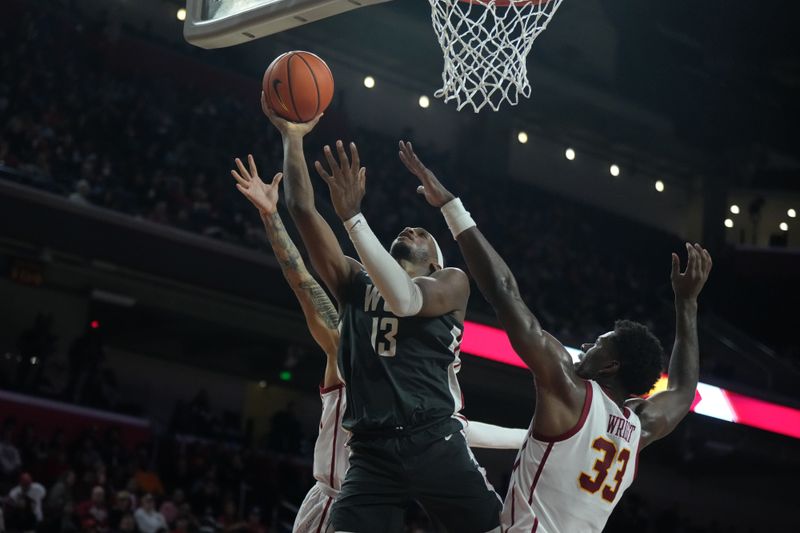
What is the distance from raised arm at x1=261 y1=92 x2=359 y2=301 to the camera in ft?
13.7

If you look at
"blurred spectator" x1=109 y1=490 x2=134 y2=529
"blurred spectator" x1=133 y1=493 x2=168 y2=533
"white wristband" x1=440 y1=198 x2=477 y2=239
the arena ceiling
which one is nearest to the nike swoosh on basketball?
"white wristband" x1=440 y1=198 x2=477 y2=239

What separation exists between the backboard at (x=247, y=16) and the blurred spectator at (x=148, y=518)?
5.99m

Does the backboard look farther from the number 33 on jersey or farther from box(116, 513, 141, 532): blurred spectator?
box(116, 513, 141, 532): blurred spectator

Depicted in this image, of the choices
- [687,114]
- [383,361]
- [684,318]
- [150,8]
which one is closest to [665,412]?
[684,318]

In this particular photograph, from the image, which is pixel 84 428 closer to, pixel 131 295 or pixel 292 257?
pixel 131 295

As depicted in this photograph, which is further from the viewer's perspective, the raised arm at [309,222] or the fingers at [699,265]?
the fingers at [699,265]

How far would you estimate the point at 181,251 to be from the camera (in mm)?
14523

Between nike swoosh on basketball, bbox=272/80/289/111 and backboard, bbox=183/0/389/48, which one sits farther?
backboard, bbox=183/0/389/48

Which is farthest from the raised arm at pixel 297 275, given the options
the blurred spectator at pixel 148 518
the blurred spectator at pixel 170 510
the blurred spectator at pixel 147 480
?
the blurred spectator at pixel 147 480

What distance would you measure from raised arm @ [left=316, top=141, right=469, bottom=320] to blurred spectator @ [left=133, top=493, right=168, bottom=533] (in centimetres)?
682

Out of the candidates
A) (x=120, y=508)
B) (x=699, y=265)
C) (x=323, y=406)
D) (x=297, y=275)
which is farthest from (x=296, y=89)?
(x=120, y=508)

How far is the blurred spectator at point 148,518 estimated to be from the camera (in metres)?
10.2

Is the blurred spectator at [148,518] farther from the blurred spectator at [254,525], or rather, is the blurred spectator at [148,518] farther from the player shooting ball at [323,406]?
the player shooting ball at [323,406]

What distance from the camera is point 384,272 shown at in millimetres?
3846
